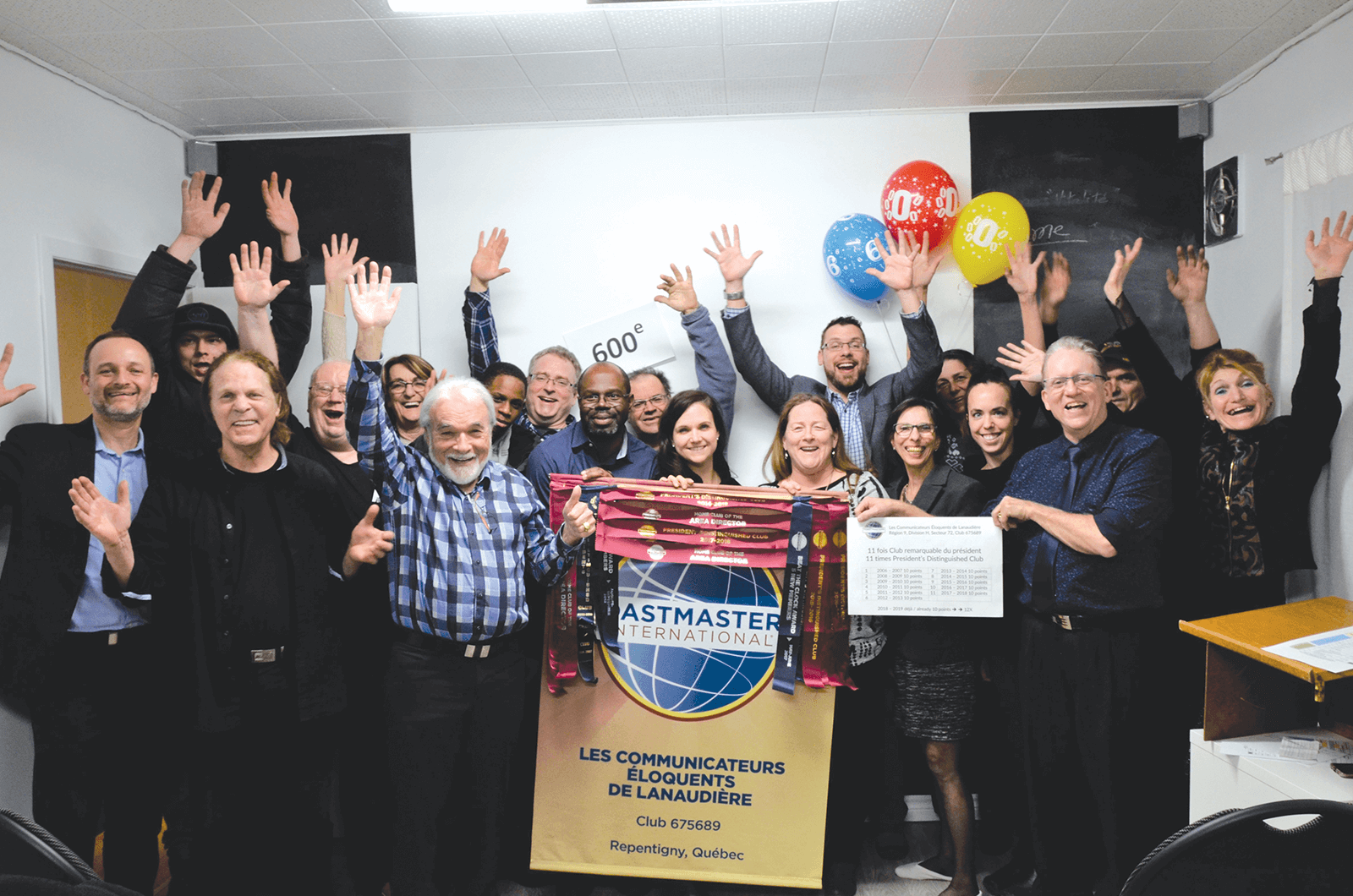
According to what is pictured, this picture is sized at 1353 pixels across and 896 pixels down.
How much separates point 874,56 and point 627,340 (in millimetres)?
1677

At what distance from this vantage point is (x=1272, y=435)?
2629 millimetres

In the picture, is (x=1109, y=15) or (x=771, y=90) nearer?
(x=1109, y=15)

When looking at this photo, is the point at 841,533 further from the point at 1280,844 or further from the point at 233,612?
the point at 233,612

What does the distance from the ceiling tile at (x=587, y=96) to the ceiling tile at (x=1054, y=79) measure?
175cm

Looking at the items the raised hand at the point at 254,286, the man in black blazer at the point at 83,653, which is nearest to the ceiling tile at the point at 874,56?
the raised hand at the point at 254,286

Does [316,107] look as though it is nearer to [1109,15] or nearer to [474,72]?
[474,72]

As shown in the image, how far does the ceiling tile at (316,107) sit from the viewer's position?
11.5 feet

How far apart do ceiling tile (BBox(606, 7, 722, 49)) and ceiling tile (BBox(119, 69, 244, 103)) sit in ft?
5.90

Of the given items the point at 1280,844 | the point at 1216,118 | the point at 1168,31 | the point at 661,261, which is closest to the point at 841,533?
the point at 1280,844

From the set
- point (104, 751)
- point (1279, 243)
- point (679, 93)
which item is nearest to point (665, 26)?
point (679, 93)

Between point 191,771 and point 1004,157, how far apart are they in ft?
13.7

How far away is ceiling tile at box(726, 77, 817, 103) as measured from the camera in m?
3.36

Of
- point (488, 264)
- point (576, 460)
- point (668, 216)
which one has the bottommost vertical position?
point (576, 460)

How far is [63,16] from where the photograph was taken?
8.71ft
